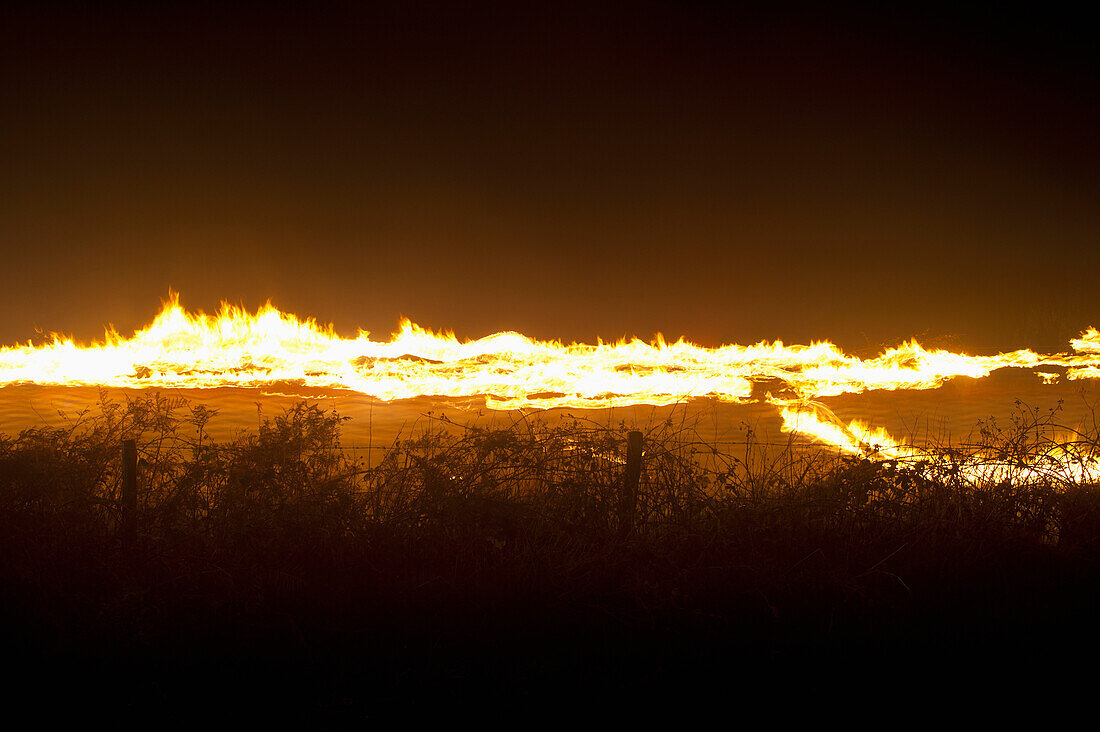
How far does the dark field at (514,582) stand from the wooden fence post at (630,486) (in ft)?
0.10

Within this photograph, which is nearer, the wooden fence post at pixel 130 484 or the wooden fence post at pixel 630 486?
the wooden fence post at pixel 130 484

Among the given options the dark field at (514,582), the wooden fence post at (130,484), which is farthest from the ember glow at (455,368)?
the wooden fence post at (130,484)

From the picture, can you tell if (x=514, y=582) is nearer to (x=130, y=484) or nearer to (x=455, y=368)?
(x=130, y=484)

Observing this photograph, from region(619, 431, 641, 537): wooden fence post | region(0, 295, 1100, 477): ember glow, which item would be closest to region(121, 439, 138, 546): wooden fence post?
region(619, 431, 641, 537): wooden fence post

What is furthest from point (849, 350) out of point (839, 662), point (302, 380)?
point (839, 662)

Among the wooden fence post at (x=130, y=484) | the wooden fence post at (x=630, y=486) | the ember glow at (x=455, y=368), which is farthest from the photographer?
the ember glow at (x=455, y=368)

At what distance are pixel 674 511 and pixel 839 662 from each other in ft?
6.10

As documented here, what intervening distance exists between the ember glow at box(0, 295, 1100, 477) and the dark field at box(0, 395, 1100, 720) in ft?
34.3

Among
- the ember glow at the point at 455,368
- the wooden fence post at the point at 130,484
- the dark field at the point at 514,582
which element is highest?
the ember glow at the point at 455,368

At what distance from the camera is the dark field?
434 cm

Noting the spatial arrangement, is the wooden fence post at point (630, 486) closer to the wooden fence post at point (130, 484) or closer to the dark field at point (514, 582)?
the dark field at point (514, 582)

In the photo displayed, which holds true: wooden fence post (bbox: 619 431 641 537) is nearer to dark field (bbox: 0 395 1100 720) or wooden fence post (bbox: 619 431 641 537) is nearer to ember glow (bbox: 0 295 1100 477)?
dark field (bbox: 0 395 1100 720)

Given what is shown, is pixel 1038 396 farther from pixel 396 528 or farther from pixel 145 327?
pixel 145 327

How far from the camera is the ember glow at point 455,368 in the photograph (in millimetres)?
18828
